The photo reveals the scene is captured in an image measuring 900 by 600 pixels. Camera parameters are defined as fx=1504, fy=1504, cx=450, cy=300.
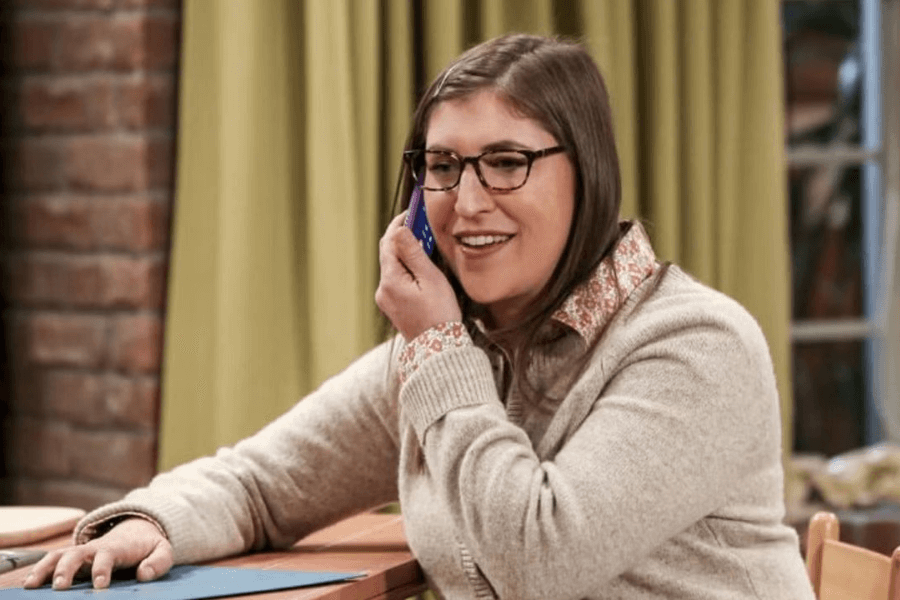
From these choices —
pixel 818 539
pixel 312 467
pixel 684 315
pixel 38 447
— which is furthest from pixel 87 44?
pixel 818 539

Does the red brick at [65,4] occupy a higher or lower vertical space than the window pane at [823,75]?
higher

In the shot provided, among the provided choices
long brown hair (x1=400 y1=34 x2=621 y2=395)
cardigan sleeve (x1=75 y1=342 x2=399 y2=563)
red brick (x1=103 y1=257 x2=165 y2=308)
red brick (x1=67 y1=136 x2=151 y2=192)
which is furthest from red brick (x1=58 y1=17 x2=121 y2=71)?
long brown hair (x1=400 y1=34 x2=621 y2=395)

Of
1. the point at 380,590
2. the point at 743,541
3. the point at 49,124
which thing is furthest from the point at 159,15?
the point at 743,541

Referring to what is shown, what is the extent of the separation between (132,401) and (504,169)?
1.12 meters

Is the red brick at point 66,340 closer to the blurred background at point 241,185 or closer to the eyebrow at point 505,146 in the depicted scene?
the blurred background at point 241,185

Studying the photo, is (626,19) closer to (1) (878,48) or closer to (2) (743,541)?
(1) (878,48)

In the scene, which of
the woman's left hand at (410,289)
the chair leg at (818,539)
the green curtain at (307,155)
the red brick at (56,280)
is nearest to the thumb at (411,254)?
the woman's left hand at (410,289)

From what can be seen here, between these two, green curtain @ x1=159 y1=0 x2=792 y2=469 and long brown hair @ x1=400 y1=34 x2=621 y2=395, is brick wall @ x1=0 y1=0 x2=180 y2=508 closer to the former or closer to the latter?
green curtain @ x1=159 y1=0 x2=792 y2=469

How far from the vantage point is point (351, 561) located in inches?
67.2

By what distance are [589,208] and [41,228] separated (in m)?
1.33

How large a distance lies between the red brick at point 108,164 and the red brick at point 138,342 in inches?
8.7

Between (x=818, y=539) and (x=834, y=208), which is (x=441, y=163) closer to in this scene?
(x=818, y=539)

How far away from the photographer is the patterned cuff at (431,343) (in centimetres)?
162

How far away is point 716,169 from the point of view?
2.67m
